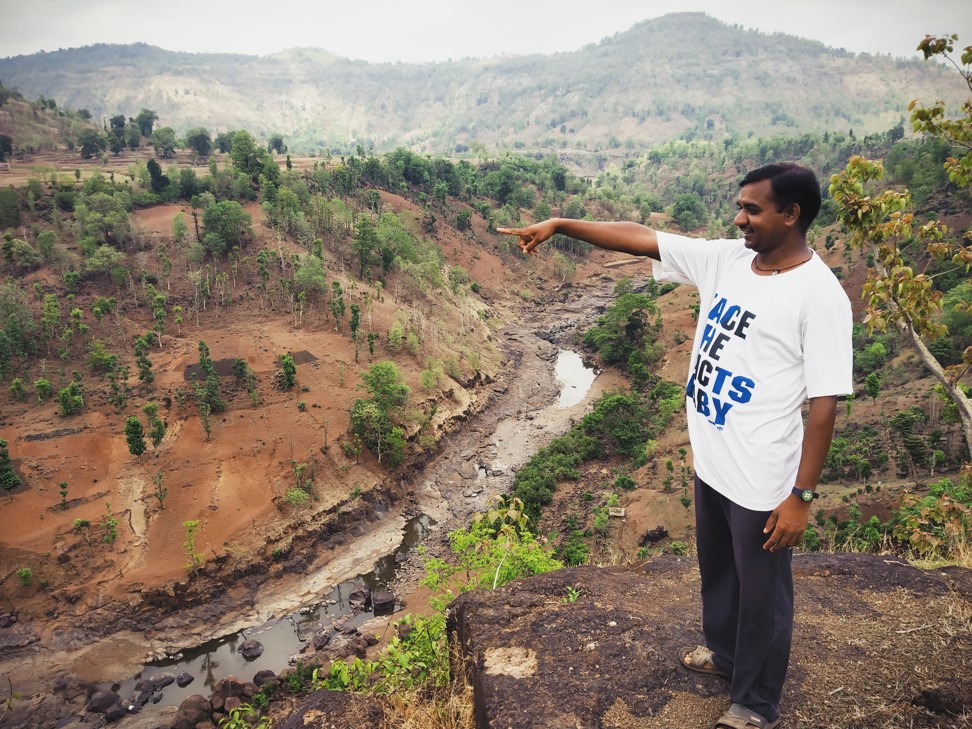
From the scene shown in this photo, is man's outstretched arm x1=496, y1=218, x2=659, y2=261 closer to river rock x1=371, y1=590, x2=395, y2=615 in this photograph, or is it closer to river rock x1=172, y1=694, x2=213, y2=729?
river rock x1=172, y1=694, x2=213, y2=729

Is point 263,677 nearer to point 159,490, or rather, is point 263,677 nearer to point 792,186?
point 159,490

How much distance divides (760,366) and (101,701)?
16.7 metres

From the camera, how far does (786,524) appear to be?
2.43 metres

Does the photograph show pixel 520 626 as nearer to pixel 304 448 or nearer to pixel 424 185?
pixel 304 448

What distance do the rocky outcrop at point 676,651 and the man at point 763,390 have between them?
425 millimetres

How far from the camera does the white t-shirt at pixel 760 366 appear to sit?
2.30 metres

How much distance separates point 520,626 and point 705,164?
101911 millimetres

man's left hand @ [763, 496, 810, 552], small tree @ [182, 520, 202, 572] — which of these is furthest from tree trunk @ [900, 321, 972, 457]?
small tree @ [182, 520, 202, 572]

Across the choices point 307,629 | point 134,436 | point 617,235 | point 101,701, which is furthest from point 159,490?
point 617,235

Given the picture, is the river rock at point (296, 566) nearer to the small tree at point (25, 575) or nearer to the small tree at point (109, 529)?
the small tree at point (109, 529)

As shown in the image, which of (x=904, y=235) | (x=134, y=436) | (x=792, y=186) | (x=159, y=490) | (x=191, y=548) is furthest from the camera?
(x=134, y=436)

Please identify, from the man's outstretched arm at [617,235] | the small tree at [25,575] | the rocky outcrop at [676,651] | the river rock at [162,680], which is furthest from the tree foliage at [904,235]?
the small tree at [25,575]

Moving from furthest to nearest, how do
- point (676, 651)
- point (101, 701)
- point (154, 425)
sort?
point (154, 425)
point (101, 701)
point (676, 651)

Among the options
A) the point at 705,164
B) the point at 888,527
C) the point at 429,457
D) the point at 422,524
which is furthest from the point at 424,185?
the point at 705,164
